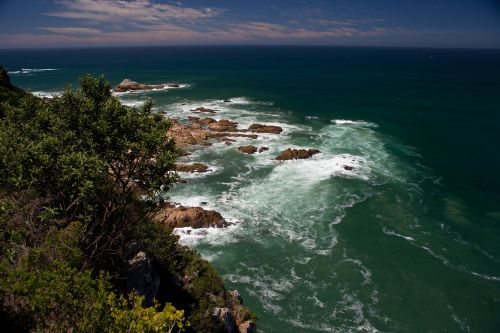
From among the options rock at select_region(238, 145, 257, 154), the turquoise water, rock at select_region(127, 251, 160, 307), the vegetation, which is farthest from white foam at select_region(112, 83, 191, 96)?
rock at select_region(127, 251, 160, 307)

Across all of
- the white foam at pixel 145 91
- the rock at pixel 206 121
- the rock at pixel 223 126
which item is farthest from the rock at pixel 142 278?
the white foam at pixel 145 91

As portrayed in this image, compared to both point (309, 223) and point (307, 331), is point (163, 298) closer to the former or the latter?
point (307, 331)

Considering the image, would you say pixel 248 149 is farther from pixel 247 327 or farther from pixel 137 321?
pixel 137 321

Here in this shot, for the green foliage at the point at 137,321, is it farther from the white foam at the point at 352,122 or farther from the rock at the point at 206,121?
the white foam at the point at 352,122

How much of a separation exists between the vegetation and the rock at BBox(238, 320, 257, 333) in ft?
2.56

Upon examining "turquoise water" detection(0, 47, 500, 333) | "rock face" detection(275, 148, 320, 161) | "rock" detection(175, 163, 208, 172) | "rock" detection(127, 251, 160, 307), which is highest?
"rock" detection(127, 251, 160, 307)

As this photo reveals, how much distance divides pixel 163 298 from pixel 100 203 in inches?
264

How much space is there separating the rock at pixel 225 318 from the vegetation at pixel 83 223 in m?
0.54

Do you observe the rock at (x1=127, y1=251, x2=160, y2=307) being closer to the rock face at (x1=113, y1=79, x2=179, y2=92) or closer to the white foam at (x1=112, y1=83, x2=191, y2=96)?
the white foam at (x1=112, y1=83, x2=191, y2=96)

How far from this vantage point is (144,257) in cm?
1980

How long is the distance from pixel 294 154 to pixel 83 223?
1722 inches

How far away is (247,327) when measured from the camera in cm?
2295

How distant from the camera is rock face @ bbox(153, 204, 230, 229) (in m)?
39.3

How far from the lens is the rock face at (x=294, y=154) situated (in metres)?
58.7
